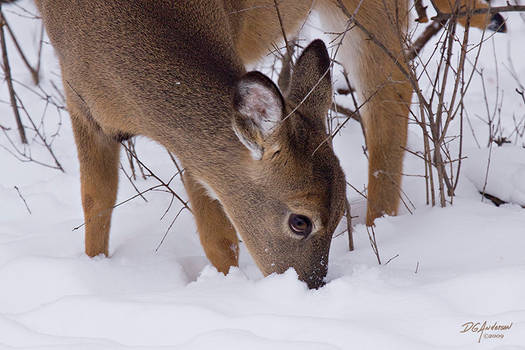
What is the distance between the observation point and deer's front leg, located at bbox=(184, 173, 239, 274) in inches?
171

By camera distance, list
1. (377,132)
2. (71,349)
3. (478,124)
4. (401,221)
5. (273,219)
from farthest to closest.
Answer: (478,124) → (377,132) → (401,221) → (273,219) → (71,349)

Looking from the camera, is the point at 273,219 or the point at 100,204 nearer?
the point at 273,219

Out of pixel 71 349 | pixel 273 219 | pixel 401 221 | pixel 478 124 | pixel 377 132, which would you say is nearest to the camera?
pixel 71 349

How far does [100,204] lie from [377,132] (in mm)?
1905

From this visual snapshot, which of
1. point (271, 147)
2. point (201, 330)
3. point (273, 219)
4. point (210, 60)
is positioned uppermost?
point (210, 60)

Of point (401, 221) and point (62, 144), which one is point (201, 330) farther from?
point (62, 144)

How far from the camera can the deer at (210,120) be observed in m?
3.42

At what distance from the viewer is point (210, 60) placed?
3.71 meters

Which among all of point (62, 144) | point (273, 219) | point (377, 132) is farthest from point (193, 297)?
point (62, 144)

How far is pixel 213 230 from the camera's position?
439cm

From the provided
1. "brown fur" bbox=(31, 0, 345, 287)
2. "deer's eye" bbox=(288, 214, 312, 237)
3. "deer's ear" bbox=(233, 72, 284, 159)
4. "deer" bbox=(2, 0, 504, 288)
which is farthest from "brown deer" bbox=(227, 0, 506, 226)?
"deer's ear" bbox=(233, 72, 284, 159)

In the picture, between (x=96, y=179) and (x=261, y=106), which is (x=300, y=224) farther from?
(x=96, y=179)

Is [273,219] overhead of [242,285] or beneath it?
overhead

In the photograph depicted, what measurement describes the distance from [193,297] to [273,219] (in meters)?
0.56
